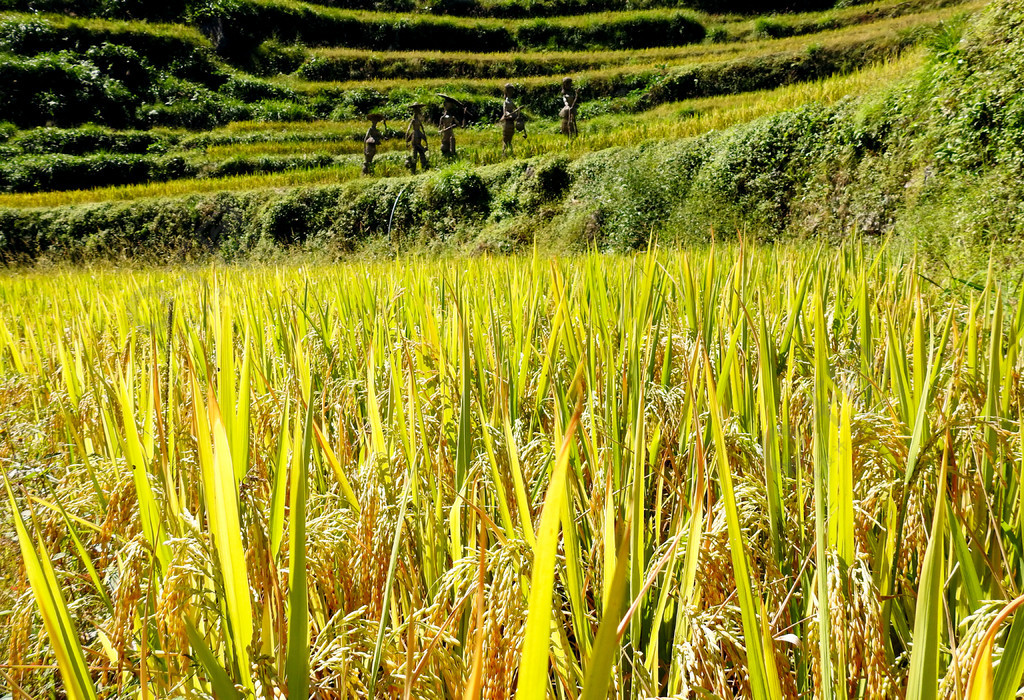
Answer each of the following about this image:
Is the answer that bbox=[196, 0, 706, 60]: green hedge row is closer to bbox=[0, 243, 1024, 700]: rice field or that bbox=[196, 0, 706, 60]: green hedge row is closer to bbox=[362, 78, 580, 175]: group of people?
bbox=[362, 78, 580, 175]: group of people

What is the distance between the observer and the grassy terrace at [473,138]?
26.7 ft

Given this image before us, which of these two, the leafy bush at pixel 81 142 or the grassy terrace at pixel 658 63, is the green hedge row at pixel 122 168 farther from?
the grassy terrace at pixel 658 63

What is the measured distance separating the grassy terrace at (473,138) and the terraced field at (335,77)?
111 mm

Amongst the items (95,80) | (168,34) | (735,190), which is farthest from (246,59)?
(735,190)

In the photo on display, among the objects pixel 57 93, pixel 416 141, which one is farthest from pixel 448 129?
pixel 57 93

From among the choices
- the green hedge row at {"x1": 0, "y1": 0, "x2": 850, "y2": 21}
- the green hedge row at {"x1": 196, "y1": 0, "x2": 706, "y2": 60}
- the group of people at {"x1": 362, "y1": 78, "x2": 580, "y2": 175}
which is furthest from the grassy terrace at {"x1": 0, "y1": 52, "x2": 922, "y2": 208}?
the green hedge row at {"x1": 0, "y1": 0, "x2": 850, "y2": 21}

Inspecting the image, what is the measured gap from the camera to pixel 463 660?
20.9 inches

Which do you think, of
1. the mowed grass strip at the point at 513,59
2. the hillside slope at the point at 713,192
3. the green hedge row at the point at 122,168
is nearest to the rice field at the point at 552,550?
the hillside slope at the point at 713,192

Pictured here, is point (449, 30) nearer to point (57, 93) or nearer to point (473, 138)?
point (473, 138)

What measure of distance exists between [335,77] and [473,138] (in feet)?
37.2

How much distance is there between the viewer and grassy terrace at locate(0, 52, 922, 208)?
8.12 meters

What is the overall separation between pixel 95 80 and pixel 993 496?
28.5m

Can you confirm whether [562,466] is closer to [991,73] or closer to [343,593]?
[343,593]

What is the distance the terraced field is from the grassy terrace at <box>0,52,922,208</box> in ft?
0.36
